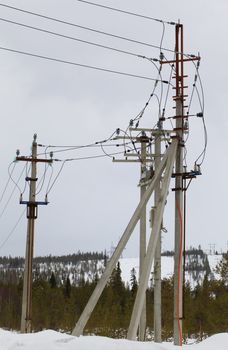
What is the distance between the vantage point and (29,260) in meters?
24.7

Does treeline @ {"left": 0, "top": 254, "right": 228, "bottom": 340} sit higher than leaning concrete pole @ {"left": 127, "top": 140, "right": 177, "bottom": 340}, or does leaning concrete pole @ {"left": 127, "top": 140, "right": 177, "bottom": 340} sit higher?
leaning concrete pole @ {"left": 127, "top": 140, "right": 177, "bottom": 340}

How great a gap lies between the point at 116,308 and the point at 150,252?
183 ft

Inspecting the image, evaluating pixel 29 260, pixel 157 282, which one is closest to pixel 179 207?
pixel 157 282

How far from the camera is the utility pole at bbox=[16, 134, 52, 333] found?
79.4ft

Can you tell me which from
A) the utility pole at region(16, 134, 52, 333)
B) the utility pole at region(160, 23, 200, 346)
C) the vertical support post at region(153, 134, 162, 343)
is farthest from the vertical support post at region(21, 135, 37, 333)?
the utility pole at region(160, 23, 200, 346)

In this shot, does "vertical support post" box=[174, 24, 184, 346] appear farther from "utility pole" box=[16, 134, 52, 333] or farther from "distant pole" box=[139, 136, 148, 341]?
"utility pole" box=[16, 134, 52, 333]

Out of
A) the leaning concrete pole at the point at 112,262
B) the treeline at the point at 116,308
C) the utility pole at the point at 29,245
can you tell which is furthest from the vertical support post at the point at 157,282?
the treeline at the point at 116,308

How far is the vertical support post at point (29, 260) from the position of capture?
24.2 m

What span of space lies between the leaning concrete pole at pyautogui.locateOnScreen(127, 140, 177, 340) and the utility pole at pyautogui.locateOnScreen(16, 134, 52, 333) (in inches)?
490

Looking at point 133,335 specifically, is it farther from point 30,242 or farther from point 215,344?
point 30,242

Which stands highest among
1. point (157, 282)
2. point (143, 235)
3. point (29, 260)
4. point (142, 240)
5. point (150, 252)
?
point (143, 235)

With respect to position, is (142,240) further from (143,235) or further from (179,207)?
(179,207)

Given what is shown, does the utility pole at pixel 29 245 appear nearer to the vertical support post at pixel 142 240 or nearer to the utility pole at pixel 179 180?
the vertical support post at pixel 142 240

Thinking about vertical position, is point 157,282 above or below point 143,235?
below
